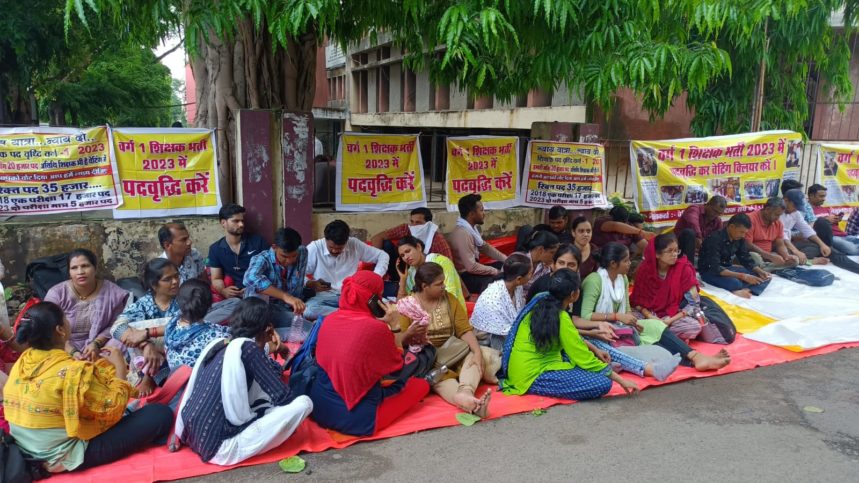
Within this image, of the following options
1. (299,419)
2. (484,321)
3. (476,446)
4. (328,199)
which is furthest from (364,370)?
(328,199)

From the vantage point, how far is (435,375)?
13.8 feet

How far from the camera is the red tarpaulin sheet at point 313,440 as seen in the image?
3.15m

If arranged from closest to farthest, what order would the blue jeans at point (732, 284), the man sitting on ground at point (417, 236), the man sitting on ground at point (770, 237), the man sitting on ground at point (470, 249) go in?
the man sitting on ground at point (417, 236)
the man sitting on ground at point (470, 249)
the blue jeans at point (732, 284)
the man sitting on ground at point (770, 237)

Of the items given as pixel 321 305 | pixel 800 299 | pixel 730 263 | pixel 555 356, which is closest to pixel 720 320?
pixel 800 299

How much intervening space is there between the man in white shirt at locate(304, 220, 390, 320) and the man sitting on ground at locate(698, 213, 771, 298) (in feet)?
12.7

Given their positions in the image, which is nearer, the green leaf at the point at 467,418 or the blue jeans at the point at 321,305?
the green leaf at the point at 467,418

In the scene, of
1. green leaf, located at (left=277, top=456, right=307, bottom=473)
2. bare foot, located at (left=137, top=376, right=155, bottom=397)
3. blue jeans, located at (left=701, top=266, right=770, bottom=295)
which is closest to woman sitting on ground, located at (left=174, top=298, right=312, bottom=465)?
green leaf, located at (left=277, top=456, right=307, bottom=473)

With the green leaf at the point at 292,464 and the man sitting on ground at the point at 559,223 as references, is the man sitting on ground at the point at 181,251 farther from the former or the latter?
the man sitting on ground at the point at 559,223

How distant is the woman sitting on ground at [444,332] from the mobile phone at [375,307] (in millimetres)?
226

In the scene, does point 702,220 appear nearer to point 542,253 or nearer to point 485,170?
point 485,170

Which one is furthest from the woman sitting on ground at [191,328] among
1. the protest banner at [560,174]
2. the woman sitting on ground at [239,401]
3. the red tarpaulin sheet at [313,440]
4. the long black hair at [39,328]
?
the protest banner at [560,174]

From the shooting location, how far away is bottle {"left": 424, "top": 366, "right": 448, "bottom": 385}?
419 centimetres

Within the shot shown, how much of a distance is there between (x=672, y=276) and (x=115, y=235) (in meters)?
5.31

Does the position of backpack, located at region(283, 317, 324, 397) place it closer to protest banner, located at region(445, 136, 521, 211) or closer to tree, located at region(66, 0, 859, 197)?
tree, located at region(66, 0, 859, 197)
